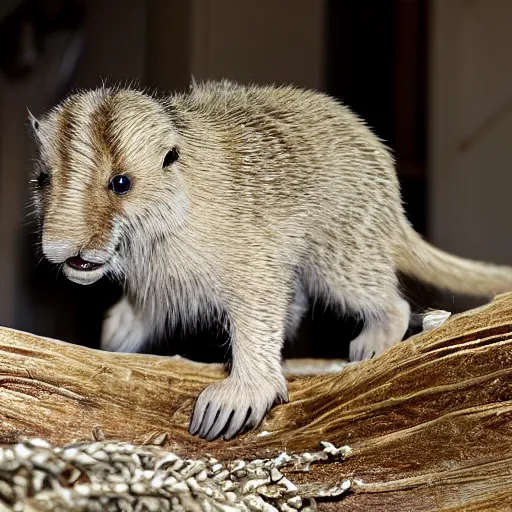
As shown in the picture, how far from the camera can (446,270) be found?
0.82m

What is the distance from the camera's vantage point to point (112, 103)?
665 mm

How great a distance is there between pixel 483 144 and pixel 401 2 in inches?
10.7

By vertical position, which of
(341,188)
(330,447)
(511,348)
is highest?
(341,188)

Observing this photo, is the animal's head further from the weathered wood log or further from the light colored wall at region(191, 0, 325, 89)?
the light colored wall at region(191, 0, 325, 89)

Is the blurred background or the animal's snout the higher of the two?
the blurred background

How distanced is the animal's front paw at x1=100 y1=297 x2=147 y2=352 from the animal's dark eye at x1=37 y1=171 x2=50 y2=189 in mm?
180

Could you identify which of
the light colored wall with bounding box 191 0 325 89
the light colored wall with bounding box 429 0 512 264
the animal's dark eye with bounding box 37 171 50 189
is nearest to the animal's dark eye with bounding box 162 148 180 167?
the animal's dark eye with bounding box 37 171 50 189

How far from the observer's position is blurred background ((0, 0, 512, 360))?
848 millimetres

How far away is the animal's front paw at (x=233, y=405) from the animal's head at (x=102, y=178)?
0.47ft

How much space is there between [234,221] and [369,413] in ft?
0.71

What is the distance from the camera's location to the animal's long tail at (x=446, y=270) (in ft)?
2.62

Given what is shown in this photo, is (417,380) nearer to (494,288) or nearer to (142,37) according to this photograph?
(494,288)

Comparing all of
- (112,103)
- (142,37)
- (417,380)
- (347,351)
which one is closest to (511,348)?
(417,380)

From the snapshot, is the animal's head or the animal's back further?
the animal's back
